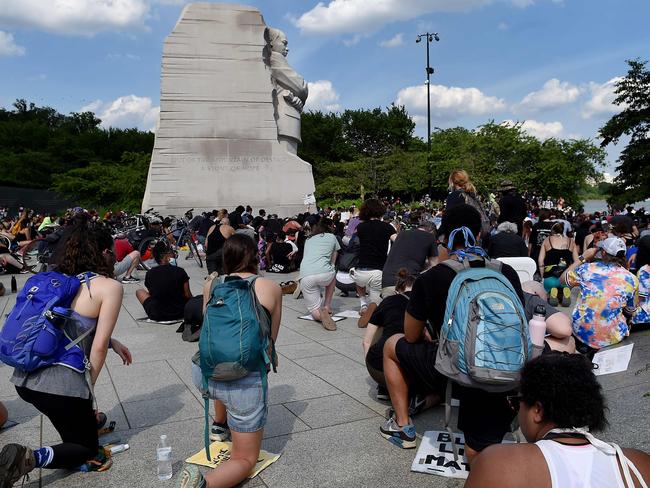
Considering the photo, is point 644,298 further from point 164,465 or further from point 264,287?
point 164,465

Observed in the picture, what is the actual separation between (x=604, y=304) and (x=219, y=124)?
21177mm

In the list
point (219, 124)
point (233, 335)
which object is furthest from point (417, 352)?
point (219, 124)

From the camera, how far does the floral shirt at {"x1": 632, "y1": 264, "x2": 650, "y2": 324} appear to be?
6.72m

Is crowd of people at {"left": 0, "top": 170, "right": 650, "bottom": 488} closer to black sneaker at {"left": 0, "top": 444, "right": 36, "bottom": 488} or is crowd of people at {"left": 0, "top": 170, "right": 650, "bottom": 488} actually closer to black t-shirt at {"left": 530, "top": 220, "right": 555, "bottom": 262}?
black sneaker at {"left": 0, "top": 444, "right": 36, "bottom": 488}

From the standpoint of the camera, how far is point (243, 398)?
341 centimetres

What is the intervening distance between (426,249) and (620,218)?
4794 millimetres

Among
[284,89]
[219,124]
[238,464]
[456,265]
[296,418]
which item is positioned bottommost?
[296,418]

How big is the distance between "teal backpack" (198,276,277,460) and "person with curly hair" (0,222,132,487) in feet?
2.27

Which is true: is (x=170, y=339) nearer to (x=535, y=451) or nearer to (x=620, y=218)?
(x=535, y=451)

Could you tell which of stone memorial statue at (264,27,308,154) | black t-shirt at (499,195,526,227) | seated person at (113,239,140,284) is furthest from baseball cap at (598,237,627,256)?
stone memorial statue at (264,27,308,154)

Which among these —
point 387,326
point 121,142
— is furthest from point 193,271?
point 121,142

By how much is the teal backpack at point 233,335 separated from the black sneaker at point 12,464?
104 cm

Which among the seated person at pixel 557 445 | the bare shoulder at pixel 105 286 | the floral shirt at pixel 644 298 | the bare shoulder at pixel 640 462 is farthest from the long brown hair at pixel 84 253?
the floral shirt at pixel 644 298

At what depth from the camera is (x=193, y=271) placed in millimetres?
14680
